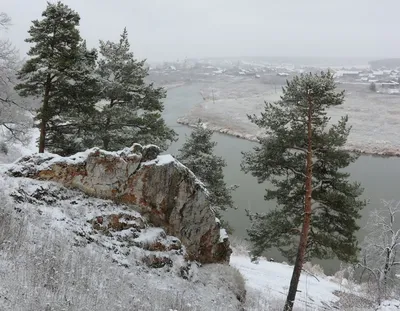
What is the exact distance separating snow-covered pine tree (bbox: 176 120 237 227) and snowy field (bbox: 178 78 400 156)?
71.5 feet

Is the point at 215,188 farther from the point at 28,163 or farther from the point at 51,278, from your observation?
the point at 51,278

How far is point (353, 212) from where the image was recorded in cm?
1254

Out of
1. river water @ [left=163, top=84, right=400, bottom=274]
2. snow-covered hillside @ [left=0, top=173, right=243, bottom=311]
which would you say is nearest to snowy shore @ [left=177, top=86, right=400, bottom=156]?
river water @ [left=163, top=84, right=400, bottom=274]

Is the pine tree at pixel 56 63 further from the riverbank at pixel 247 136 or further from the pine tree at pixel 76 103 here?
Result: the riverbank at pixel 247 136

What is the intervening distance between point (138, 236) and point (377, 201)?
27619 millimetres

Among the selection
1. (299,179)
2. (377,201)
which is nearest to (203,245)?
(299,179)

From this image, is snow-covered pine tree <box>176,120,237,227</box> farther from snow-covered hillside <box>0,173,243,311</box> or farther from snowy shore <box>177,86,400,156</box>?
snowy shore <box>177,86,400,156</box>

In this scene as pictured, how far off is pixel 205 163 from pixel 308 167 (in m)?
7.54

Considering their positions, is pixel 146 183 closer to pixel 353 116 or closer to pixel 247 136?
pixel 247 136

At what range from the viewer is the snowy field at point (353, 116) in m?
54.2

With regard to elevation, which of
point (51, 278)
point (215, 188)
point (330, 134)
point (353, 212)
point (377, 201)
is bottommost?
point (377, 201)

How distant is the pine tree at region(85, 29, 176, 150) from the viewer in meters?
16.6

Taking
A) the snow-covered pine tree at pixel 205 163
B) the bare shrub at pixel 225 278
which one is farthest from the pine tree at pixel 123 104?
the bare shrub at pixel 225 278

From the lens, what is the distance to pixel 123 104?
17750mm
